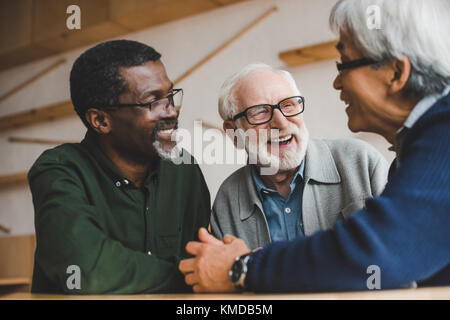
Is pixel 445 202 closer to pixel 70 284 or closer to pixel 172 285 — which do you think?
pixel 172 285

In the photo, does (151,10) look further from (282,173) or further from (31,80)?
(282,173)

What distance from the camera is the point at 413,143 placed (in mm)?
530

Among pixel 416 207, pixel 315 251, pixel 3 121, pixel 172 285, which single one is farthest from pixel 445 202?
pixel 3 121

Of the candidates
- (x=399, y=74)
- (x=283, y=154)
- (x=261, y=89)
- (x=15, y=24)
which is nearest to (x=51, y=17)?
(x=15, y=24)

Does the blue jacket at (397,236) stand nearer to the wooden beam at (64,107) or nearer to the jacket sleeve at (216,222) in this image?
the jacket sleeve at (216,222)

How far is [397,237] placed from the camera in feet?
1.60

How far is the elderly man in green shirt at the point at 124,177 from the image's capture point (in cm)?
75

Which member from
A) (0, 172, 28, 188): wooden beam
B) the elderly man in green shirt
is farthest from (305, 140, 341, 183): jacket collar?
(0, 172, 28, 188): wooden beam

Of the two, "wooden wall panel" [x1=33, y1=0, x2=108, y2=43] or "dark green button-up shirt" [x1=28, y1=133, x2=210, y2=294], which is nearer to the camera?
"dark green button-up shirt" [x1=28, y1=133, x2=210, y2=294]

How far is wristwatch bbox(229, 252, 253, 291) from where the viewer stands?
583mm

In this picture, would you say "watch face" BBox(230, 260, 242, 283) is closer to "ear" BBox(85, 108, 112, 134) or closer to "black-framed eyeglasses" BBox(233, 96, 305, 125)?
"black-framed eyeglasses" BBox(233, 96, 305, 125)

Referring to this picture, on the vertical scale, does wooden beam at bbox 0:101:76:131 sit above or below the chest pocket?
above

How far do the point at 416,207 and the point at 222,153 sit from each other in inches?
23.8

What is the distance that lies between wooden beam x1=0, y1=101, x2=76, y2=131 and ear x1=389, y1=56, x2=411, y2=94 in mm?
783
